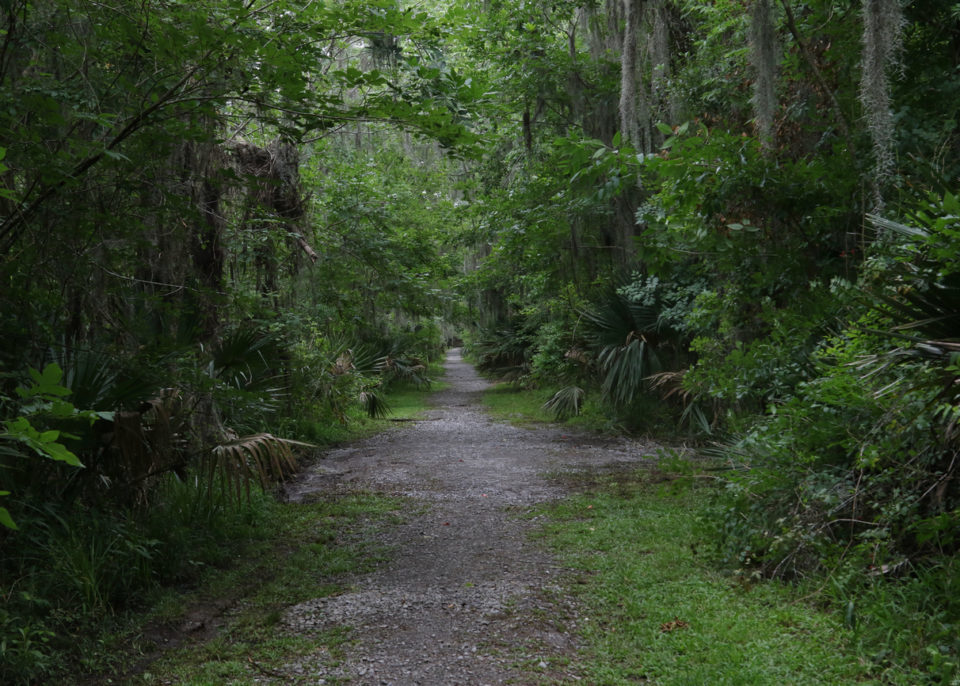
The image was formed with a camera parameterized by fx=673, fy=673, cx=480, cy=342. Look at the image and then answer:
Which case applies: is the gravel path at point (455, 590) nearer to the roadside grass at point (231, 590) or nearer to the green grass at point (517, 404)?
the roadside grass at point (231, 590)

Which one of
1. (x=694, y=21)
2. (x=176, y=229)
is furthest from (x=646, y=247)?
(x=694, y=21)

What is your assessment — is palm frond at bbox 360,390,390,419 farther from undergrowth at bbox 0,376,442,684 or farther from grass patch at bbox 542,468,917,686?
grass patch at bbox 542,468,917,686

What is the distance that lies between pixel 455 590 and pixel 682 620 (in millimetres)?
1432

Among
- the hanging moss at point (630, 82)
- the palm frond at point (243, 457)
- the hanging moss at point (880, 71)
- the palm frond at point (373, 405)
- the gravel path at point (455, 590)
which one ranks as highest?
the hanging moss at point (630, 82)

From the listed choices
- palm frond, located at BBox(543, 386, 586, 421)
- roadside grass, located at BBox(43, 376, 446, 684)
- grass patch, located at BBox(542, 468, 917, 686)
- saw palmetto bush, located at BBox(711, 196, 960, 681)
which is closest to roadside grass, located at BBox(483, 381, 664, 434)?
palm frond, located at BBox(543, 386, 586, 421)

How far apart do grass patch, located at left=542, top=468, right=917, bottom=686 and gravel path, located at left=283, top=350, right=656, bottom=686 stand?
23 centimetres

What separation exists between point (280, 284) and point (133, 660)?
751cm

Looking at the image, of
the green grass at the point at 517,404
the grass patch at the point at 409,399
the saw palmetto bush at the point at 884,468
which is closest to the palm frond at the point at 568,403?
the green grass at the point at 517,404

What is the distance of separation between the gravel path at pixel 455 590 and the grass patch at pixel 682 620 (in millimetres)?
232

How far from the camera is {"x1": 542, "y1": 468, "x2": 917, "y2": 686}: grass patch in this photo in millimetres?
3100

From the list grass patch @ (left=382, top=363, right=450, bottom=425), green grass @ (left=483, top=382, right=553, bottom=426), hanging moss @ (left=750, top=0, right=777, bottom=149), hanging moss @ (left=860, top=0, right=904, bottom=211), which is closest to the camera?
hanging moss @ (left=860, top=0, right=904, bottom=211)

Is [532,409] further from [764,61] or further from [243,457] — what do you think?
[243,457]

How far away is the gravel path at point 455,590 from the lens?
3.35 meters

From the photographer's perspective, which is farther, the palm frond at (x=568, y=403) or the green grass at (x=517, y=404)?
the green grass at (x=517, y=404)
